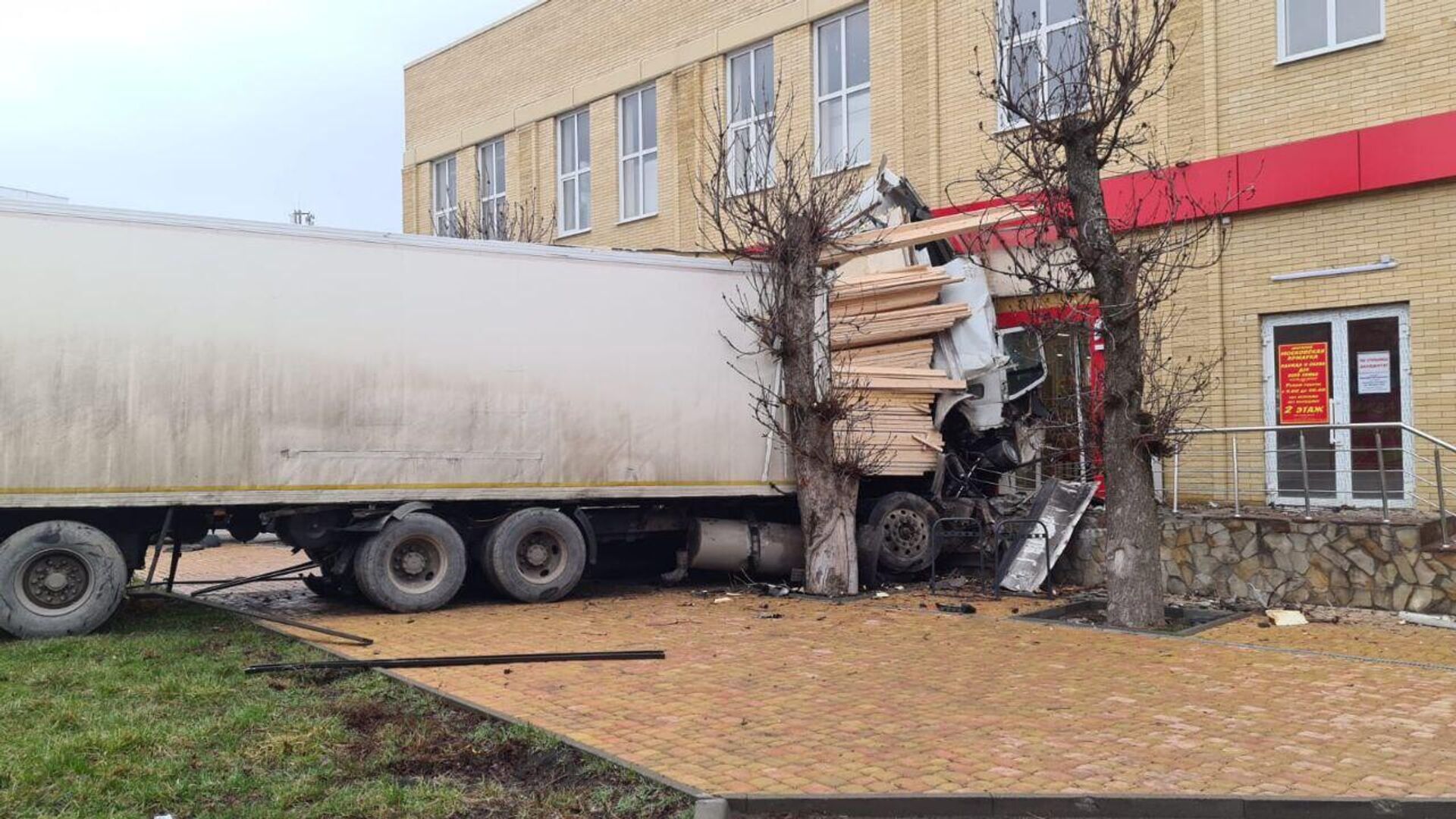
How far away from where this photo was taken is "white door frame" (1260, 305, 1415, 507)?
1291cm

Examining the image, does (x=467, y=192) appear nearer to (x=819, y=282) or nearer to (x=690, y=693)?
(x=819, y=282)

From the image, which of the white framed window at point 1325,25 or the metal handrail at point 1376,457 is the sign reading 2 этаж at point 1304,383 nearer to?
the metal handrail at point 1376,457

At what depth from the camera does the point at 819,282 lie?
491 inches

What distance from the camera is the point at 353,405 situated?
35.4ft

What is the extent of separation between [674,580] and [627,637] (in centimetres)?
368

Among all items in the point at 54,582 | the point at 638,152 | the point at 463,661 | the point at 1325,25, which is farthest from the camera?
the point at 638,152

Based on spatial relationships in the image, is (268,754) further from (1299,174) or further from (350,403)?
(1299,174)

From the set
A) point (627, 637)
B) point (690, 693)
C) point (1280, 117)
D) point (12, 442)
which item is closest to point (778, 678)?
point (690, 693)

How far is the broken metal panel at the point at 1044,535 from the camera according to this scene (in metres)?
12.8

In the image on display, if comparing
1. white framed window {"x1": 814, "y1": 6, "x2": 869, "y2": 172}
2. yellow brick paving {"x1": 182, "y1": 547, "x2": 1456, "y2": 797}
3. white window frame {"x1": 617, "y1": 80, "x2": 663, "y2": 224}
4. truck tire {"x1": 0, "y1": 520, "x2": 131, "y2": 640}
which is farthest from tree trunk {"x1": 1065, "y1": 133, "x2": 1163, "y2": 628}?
white window frame {"x1": 617, "y1": 80, "x2": 663, "y2": 224}

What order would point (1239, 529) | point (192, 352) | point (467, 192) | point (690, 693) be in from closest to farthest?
point (690, 693), point (192, 352), point (1239, 529), point (467, 192)

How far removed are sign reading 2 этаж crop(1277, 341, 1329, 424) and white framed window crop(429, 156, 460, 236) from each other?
785 inches

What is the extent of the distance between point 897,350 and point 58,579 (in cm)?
851

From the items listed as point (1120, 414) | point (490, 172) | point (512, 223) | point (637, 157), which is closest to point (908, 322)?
point (1120, 414)
